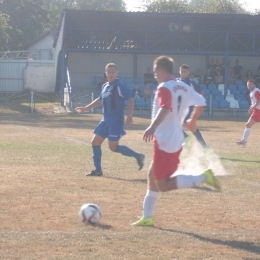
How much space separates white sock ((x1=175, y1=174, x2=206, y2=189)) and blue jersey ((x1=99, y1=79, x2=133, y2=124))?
362 cm

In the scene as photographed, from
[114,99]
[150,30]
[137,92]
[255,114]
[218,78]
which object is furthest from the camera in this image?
[218,78]

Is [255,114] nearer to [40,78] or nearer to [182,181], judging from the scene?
[182,181]

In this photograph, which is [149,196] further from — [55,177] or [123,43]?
[123,43]

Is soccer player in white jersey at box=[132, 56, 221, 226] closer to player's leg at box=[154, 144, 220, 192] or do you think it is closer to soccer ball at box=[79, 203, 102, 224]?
player's leg at box=[154, 144, 220, 192]

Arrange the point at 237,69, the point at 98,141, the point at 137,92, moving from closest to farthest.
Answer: the point at 98,141
the point at 137,92
the point at 237,69

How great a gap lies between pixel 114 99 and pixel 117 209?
2.83m

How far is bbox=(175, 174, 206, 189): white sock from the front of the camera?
246 inches

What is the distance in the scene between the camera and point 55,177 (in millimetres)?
9789

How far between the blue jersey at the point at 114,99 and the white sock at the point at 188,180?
3615 mm

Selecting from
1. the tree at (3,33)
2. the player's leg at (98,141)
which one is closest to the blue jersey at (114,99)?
the player's leg at (98,141)

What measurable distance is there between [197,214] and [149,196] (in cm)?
93

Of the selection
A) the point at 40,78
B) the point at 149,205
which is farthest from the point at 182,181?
the point at 40,78

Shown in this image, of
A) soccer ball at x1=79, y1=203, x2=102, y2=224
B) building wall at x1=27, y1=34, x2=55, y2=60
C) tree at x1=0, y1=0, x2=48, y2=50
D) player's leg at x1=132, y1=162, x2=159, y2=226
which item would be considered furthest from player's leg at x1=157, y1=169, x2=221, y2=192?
tree at x1=0, y1=0, x2=48, y2=50

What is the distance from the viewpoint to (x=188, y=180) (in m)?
6.30
